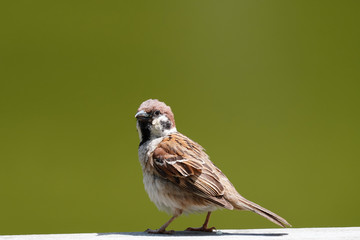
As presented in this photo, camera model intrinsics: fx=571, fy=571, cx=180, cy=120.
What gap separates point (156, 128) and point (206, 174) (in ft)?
1.12

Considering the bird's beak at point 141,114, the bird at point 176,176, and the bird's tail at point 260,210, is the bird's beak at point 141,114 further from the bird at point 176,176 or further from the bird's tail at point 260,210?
the bird's tail at point 260,210

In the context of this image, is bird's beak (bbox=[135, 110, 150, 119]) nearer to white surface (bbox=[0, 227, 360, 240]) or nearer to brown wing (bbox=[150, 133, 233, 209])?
brown wing (bbox=[150, 133, 233, 209])

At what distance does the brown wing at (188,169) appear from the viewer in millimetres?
2463

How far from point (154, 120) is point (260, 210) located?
0.66 meters

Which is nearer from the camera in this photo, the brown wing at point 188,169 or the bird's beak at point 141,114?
the brown wing at point 188,169

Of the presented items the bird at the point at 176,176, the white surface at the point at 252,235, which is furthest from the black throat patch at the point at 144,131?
the white surface at the point at 252,235

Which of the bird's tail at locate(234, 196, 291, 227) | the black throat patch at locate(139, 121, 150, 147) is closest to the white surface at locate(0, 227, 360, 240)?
the bird's tail at locate(234, 196, 291, 227)

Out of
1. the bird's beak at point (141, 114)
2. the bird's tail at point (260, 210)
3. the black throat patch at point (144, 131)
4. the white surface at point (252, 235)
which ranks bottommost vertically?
the white surface at point (252, 235)

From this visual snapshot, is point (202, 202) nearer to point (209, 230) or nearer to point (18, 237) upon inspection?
point (209, 230)

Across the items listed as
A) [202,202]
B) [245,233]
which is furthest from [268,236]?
[202,202]

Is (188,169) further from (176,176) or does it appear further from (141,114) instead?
(141,114)

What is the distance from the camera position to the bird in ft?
8.10

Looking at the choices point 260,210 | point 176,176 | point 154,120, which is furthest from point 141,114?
point 260,210

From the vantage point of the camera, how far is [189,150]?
266 centimetres
